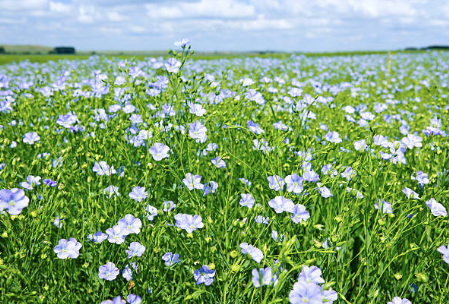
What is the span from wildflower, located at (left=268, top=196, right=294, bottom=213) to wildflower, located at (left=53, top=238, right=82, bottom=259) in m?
0.97

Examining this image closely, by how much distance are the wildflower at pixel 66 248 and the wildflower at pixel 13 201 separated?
0.83 ft

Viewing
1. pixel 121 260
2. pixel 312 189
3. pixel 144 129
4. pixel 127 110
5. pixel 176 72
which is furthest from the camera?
pixel 127 110

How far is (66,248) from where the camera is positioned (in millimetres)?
1606

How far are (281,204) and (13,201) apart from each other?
48.9 inches

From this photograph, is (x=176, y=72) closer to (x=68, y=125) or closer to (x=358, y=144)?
(x=68, y=125)

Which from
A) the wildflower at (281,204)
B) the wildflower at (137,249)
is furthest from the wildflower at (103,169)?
the wildflower at (281,204)

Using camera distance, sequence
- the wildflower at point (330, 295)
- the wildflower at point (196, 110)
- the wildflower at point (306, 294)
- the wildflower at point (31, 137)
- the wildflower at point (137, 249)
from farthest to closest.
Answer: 1. the wildflower at point (31, 137)
2. the wildflower at point (196, 110)
3. the wildflower at point (137, 249)
4. the wildflower at point (330, 295)
5. the wildflower at point (306, 294)

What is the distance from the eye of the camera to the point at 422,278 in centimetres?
134

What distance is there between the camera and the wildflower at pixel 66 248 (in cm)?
155

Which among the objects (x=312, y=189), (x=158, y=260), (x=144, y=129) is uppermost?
(x=144, y=129)

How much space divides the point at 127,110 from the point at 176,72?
2.58ft

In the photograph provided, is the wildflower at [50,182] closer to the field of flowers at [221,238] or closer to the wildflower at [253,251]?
the field of flowers at [221,238]

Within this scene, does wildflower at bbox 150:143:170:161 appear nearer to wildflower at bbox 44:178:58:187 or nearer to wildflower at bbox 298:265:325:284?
wildflower at bbox 44:178:58:187

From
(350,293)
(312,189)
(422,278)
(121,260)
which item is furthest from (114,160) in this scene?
(422,278)
